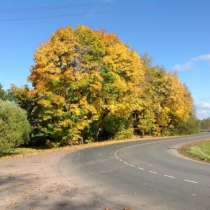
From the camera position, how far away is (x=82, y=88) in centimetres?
4841

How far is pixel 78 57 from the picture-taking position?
49188mm

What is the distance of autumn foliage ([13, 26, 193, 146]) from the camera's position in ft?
156

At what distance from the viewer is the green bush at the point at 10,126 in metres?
33.2

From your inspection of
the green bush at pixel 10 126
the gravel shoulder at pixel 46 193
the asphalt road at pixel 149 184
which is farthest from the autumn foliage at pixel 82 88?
the gravel shoulder at pixel 46 193

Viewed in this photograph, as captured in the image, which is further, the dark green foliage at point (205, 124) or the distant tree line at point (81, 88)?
the dark green foliage at point (205, 124)

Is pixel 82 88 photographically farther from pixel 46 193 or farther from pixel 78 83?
pixel 46 193

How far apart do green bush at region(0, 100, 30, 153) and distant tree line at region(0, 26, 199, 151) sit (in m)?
12.4

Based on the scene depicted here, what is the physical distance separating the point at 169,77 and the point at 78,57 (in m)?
23.5

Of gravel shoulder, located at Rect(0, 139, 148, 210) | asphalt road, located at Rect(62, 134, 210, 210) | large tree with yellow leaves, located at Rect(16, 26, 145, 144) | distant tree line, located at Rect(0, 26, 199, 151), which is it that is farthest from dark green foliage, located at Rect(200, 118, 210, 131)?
gravel shoulder, located at Rect(0, 139, 148, 210)

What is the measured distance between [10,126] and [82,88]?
635 inches

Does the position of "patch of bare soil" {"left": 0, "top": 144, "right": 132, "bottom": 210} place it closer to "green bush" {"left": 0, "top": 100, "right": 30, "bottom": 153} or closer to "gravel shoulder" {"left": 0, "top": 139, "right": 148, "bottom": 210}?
"gravel shoulder" {"left": 0, "top": 139, "right": 148, "bottom": 210}

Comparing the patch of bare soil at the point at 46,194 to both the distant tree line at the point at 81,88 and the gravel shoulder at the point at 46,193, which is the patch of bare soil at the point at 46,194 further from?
the distant tree line at the point at 81,88

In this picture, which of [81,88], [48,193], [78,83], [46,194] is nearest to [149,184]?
[48,193]

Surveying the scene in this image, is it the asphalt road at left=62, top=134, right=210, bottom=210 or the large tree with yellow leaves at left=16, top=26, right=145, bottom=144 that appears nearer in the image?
the asphalt road at left=62, top=134, right=210, bottom=210
